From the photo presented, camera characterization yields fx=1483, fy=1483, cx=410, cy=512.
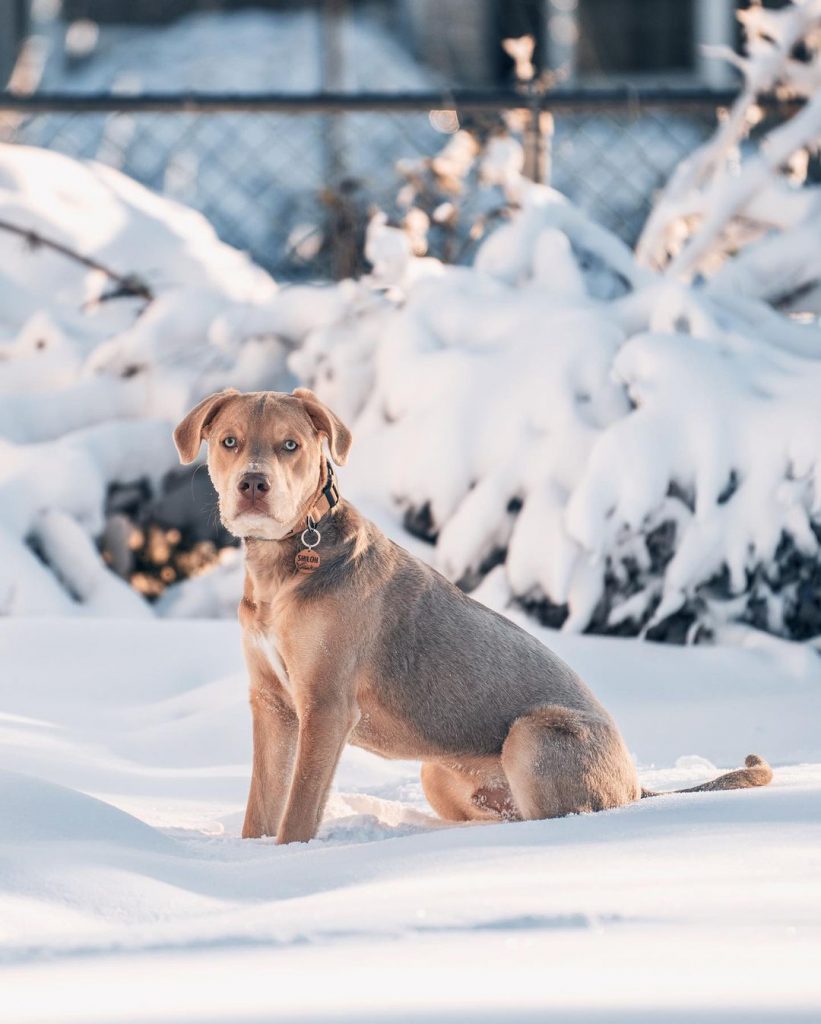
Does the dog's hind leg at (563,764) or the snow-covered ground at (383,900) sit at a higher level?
the dog's hind leg at (563,764)

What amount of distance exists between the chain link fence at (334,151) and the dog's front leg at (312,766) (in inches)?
175

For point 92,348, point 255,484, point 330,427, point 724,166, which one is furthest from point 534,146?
point 255,484

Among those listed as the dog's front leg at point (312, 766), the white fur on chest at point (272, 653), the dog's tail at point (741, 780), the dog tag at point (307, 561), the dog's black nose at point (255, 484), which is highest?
the dog's black nose at point (255, 484)

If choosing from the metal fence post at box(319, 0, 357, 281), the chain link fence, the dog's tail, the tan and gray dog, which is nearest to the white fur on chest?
the tan and gray dog

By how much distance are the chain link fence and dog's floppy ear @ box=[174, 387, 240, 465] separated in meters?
4.10

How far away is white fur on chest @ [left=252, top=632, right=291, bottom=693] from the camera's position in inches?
130

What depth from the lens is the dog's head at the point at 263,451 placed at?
3.14m

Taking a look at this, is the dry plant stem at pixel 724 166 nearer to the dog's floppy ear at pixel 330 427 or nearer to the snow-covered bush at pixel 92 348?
the snow-covered bush at pixel 92 348

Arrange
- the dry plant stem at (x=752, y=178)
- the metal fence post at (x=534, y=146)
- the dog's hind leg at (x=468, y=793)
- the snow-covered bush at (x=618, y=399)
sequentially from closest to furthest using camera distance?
the dog's hind leg at (x=468, y=793) → the snow-covered bush at (x=618, y=399) → the dry plant stem at (x=752, y=178) → the metal fence post at (x=534, y=146)

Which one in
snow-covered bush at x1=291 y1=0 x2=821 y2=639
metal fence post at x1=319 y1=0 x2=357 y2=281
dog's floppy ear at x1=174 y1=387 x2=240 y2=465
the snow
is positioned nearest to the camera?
dog's floppy ear at x1=174 y1=387 x2=240 y2=465

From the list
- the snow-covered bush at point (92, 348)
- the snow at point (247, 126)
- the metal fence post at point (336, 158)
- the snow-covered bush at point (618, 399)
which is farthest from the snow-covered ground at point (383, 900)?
the snow at point (247, 126)

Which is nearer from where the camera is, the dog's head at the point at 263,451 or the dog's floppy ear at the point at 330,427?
the dog's head at the point at 263,451

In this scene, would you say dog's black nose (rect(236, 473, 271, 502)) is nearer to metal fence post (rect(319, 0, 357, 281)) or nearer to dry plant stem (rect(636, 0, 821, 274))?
dry plant stem (rect(636, 0, 821, 274))

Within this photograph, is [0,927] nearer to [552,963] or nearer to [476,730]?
[552,963]
